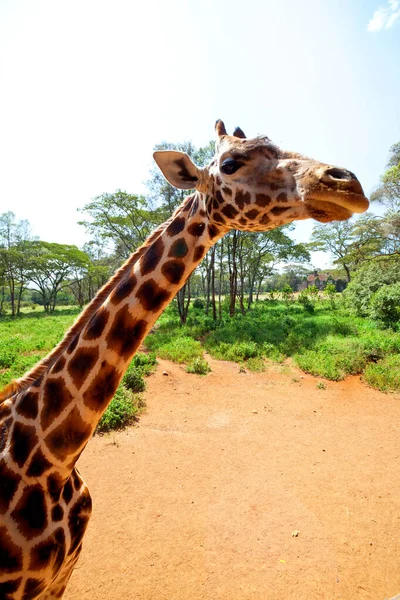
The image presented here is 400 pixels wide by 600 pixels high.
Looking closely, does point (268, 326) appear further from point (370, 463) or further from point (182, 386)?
point (370, 463)

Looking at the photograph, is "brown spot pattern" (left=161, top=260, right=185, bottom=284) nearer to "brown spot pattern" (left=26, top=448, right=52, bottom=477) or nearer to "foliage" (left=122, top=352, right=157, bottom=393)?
"brown spot pattern" (left=26, top=448, right=52, bottom=477)

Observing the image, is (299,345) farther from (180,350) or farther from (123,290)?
(123,290)

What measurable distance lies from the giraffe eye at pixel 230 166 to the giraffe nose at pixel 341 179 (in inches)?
25.5

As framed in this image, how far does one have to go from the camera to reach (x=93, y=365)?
78.2 inches

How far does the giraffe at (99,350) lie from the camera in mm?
1822

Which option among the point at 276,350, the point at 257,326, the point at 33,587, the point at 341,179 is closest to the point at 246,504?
the point at 33,587

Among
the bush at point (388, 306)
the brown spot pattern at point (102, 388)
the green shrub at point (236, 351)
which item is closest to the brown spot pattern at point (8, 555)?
the brown spot pattern at point (102, 388)

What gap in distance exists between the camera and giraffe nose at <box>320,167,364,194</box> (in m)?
1.67

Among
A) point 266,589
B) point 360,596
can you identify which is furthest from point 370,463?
point 266,589

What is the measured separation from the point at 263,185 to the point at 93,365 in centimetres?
170

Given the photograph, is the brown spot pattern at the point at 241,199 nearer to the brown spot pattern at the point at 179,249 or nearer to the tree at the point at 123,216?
the brown spot pattern at the point at 179,249

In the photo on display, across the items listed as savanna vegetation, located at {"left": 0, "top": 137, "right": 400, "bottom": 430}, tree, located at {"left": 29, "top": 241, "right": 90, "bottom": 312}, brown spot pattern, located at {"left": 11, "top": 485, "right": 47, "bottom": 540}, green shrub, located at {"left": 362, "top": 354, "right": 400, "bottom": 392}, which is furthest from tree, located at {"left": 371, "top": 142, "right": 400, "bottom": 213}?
tree, located at {"left": 29, "top": 241, "right": 90, "bottom": 312}

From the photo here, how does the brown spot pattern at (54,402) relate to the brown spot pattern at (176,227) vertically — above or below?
below

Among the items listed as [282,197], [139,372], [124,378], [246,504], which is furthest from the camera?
[139,372]
